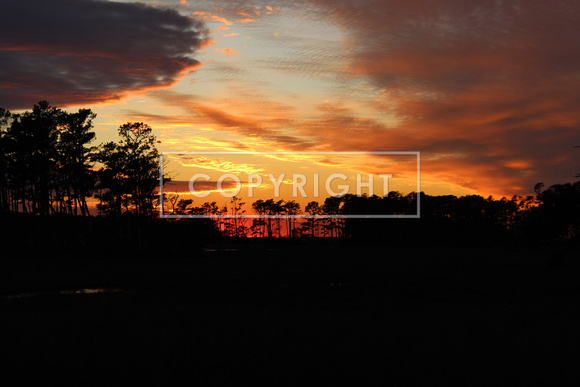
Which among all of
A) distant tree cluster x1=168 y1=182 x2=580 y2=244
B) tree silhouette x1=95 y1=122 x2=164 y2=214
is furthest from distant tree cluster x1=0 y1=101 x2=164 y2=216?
distant tree cluster x1=168 y1=182 x2=580 y2=244

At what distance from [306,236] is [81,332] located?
18436 centimetres

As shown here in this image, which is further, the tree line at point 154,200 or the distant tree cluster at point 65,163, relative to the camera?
the distant tree cluster at point 65,163

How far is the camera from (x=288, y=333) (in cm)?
1530

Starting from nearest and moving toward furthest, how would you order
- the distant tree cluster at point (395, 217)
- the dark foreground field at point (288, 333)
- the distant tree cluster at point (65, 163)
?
1. the dark foreground field at point (288, 333)
2. the distant tree cluster at point (65, 163)
3. the distant tree cluster at point (395, 217)

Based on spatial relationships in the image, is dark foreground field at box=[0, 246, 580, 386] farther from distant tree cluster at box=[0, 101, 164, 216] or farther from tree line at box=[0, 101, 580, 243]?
distant tree cluster at box=[0, 101, 164, 216]

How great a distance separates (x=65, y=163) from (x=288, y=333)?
198 feet

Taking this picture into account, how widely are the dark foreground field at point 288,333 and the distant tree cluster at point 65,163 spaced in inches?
1410

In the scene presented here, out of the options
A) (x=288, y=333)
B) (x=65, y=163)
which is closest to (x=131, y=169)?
(x=65, y=163)

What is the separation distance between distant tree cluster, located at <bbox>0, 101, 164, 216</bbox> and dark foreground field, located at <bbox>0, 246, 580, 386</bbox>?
35.8 metres

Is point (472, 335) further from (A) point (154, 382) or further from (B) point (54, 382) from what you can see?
(B) point (54, 382)

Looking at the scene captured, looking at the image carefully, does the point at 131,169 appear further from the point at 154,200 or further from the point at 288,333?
the point at 288,333

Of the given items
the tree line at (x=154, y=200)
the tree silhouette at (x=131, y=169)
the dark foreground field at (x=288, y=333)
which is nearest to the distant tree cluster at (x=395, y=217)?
the tree line at (x=154, y=200)

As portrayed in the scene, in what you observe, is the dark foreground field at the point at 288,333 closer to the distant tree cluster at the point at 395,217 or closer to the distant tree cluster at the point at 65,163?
the distant tree cluster at the point at 65,163

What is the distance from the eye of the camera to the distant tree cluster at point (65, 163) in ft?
200
